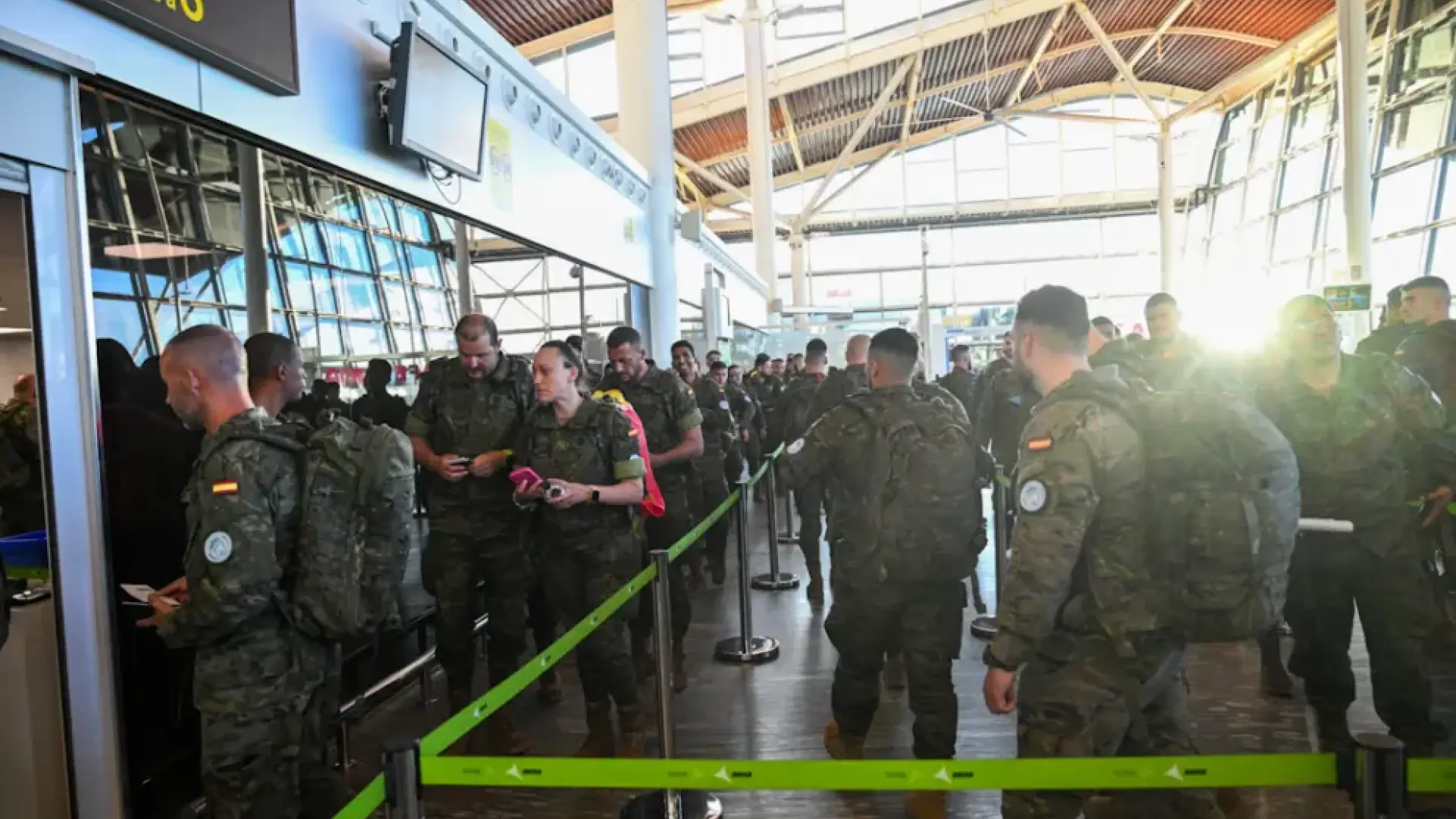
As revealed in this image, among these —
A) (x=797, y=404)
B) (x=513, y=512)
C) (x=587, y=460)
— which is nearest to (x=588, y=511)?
(x=587, y=460)

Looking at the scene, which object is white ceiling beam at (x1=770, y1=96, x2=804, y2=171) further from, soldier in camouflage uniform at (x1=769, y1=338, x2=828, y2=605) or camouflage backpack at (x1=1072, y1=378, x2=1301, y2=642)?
camouflage backpack at (x1=1072, y1=378, x2=1301, y2=642)

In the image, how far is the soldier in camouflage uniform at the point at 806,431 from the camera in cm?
649

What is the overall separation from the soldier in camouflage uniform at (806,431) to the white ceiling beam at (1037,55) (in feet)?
48.1

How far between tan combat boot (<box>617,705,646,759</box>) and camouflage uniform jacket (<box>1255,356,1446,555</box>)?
2.86 meters

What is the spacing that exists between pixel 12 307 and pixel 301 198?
172 centimetres

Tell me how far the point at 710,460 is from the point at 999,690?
190 inches

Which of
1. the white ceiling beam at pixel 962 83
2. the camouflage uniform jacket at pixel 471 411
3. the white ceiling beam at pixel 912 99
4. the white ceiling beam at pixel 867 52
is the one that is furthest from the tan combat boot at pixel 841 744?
the white ceiling beam at pixel 962 83

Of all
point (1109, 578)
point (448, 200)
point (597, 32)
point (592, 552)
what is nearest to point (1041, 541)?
point (1109, 578)

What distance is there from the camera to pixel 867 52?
19516mm

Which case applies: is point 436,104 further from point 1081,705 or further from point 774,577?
point 774,577

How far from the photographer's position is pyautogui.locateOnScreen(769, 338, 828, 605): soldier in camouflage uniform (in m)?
6.49

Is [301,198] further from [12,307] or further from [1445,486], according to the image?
[1445,486]

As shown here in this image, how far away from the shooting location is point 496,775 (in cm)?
180

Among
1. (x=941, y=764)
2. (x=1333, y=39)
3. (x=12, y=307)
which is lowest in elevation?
(x=941, y=764)
